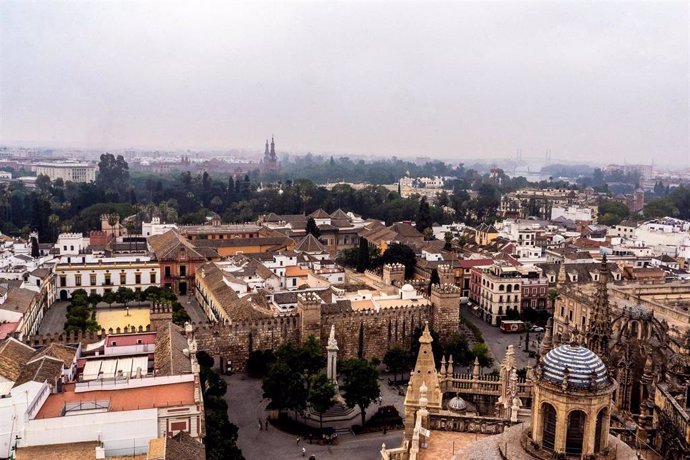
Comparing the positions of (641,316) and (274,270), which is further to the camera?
(274,270)

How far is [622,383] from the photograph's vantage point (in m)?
16.6

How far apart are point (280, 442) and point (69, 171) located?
149101 millimetres

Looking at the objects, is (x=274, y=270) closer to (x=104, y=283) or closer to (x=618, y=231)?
(x=104, y=283)

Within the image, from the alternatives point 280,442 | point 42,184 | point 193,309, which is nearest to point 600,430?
point 280,442

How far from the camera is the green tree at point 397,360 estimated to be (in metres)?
32.9

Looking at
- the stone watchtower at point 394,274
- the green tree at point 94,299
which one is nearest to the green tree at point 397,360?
the stone watchtower at point 394,274

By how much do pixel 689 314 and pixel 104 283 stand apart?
4218 centimetres

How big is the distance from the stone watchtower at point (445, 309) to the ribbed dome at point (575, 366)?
88.8 ft

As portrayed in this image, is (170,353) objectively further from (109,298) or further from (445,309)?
(109,298)

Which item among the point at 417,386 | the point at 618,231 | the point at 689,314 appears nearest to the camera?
the point at 417,386

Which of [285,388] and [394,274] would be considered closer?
[285,388]

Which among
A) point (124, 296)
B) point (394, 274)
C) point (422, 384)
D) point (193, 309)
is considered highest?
point (422, 384)

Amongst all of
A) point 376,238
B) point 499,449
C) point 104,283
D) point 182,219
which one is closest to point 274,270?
point 104,283

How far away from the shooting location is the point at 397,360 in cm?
3291
